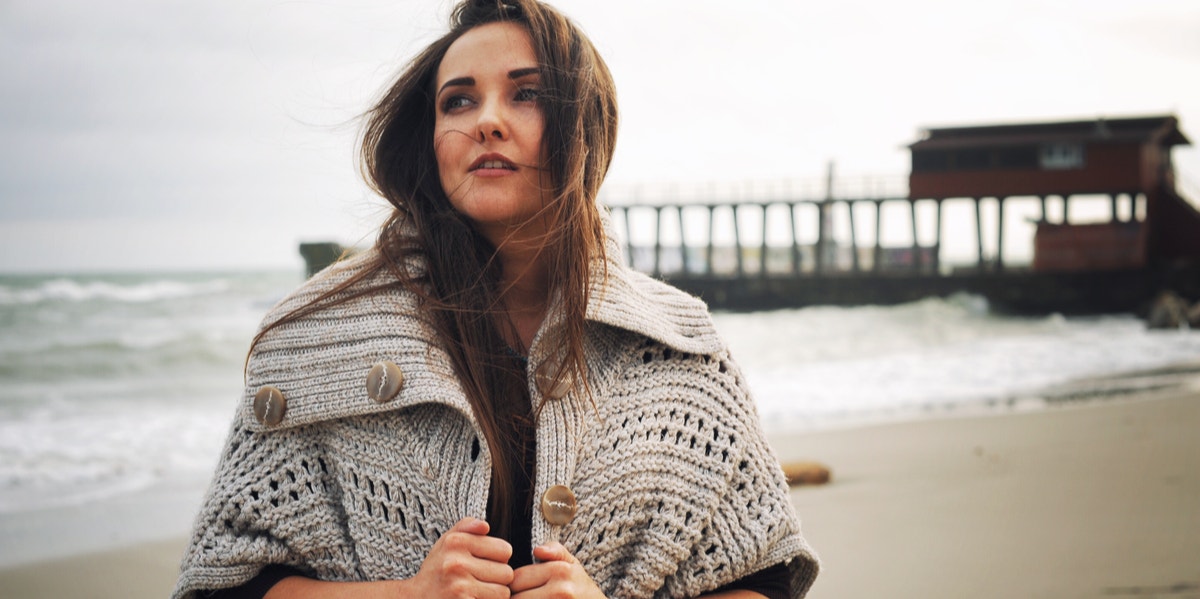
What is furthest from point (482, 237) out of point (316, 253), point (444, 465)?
point (316, 253)

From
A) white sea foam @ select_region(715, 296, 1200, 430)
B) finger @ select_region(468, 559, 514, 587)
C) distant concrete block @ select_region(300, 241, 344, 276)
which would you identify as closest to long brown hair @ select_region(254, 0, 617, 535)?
finger @ select_region(468, 559, 514, 587)

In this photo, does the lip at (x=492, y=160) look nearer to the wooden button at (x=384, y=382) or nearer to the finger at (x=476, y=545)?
the wooden button at (x=384, y=382)

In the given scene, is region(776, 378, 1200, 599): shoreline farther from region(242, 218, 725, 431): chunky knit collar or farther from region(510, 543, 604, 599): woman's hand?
region(510, 543, 604, 599): woman's hand

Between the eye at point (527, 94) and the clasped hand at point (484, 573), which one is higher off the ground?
the eye at point (527, 94)

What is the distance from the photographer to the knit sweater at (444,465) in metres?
1.70

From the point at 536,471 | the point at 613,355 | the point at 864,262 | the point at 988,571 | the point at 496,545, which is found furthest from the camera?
the point at 864,262

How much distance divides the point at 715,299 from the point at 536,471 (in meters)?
28.4

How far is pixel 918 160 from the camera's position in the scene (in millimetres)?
27797

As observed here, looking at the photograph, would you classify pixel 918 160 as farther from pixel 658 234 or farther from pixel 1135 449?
pixel 1135 449

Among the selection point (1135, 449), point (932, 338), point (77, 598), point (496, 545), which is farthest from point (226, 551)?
point (932, 338)

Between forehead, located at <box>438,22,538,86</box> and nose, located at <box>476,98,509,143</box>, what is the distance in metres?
0.08

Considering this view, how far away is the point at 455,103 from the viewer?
1923mm

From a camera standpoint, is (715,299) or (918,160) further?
(715,299)

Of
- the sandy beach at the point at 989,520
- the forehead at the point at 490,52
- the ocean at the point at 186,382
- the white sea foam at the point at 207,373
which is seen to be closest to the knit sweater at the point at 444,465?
the forehead at the point at 490,52
